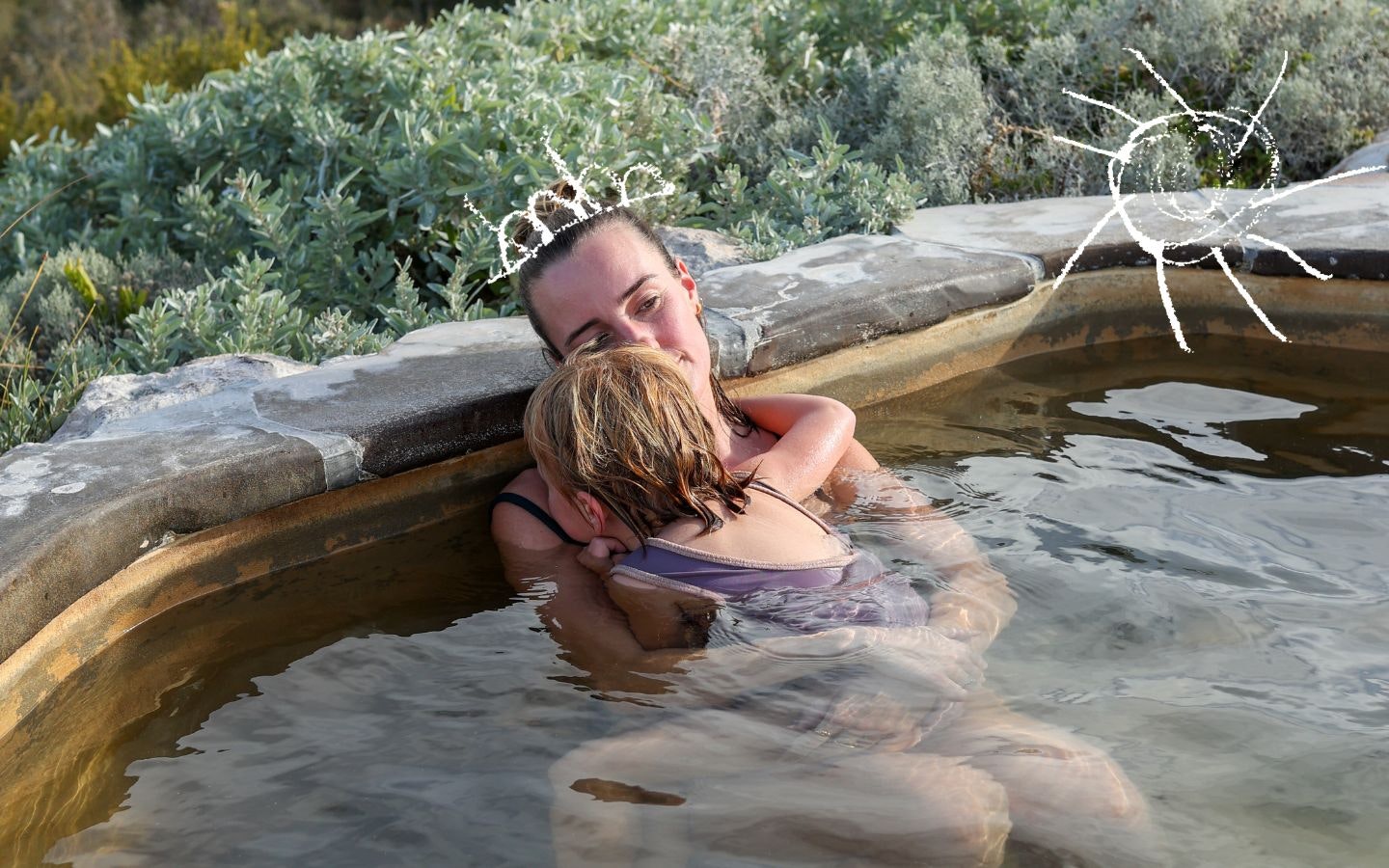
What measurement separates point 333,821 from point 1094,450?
2360mm

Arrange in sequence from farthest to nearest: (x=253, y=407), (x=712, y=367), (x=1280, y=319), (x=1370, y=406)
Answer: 1. (x=1280, y=319)
2. (x=1370, y=406)
3. (x=712, y=367)
4. (x=253, y=407)

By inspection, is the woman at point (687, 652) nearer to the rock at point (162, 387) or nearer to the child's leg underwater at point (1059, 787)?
the child's leg underwater at point (1059, 787)

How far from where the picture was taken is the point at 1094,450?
3.79m

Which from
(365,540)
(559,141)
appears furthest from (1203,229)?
(365,540)

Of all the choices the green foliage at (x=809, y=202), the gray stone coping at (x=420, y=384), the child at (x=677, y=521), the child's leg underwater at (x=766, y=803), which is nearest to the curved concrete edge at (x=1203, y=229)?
the gray stone coping at (x=420, y=384)

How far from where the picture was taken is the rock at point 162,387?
3438mm

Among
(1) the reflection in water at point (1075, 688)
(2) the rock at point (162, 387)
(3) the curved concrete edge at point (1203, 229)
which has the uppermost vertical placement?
(2) the rock at point (162, 387)

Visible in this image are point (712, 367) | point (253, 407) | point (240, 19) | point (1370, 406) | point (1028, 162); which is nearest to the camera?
point (253, 407)

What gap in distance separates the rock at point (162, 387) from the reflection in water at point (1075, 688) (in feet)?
3.23

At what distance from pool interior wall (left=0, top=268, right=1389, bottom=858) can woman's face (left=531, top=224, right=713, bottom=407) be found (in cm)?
42

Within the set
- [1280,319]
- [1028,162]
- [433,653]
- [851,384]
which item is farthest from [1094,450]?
[1028,162]

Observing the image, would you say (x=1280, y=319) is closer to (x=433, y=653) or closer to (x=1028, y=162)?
(x=1028, y=162)

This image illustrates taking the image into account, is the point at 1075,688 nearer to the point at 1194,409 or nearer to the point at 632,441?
the point at 632,441

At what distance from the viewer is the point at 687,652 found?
2746 mm
